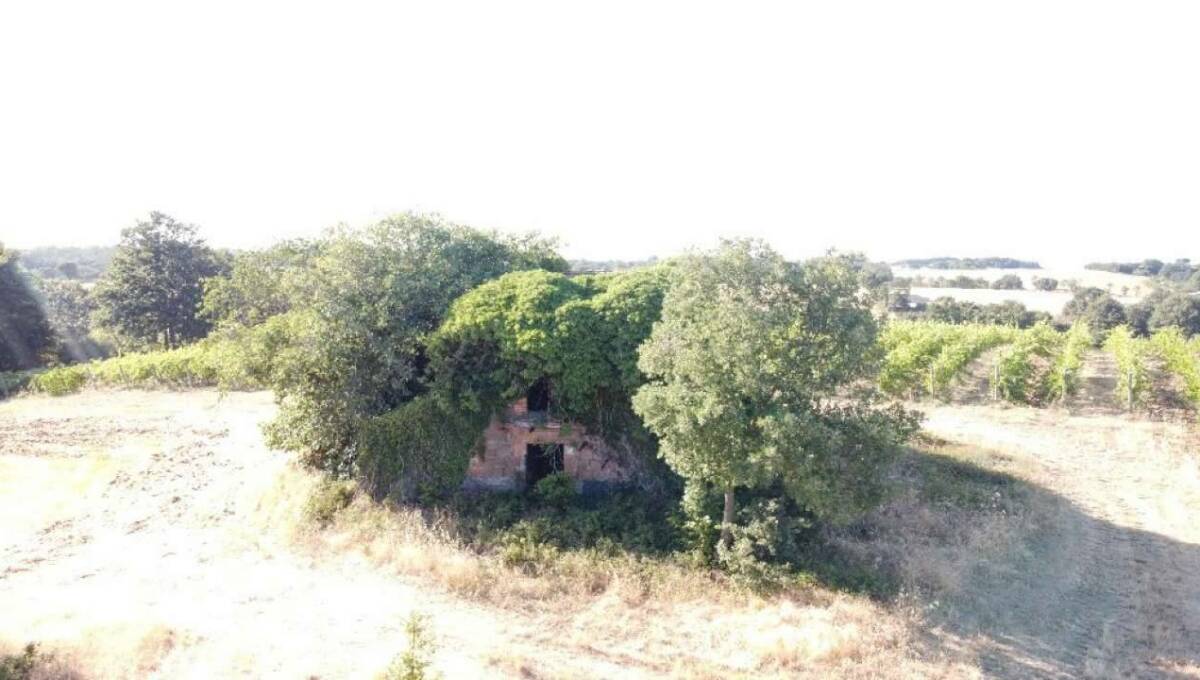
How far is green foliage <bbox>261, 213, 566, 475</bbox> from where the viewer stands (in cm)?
1466

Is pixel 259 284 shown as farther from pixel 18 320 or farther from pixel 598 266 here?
pixel 598 266

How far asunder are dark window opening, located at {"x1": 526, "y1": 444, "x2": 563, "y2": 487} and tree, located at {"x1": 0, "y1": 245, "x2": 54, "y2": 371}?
111ft

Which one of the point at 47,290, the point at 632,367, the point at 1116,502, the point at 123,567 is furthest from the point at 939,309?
the point at 47,290

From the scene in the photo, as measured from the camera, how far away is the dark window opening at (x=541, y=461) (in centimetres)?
1537

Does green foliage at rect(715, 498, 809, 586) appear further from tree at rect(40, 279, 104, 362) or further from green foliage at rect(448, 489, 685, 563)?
tree at rect(40, 279, 104, 362)

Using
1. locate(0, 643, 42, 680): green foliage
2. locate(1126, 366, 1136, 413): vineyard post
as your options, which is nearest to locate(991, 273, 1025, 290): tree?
locate(1126, 366, 1136, 413): vineyard post

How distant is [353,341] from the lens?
1495 cm

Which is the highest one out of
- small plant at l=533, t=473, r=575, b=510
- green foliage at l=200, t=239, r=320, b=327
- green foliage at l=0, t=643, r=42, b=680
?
green foliage at l=200, t=239, r=320, b=327

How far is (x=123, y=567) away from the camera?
13633mm

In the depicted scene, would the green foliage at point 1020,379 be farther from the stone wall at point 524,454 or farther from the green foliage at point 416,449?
the green foliage at point 416,449

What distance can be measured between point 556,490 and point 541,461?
57.2 inches

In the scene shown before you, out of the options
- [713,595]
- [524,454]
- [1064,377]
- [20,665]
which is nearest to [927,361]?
[1064,377]

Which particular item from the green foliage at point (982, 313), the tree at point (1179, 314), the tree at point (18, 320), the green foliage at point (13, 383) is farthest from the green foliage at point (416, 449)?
the tree at point (1179, 314)

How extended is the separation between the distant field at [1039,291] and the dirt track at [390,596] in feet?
147
